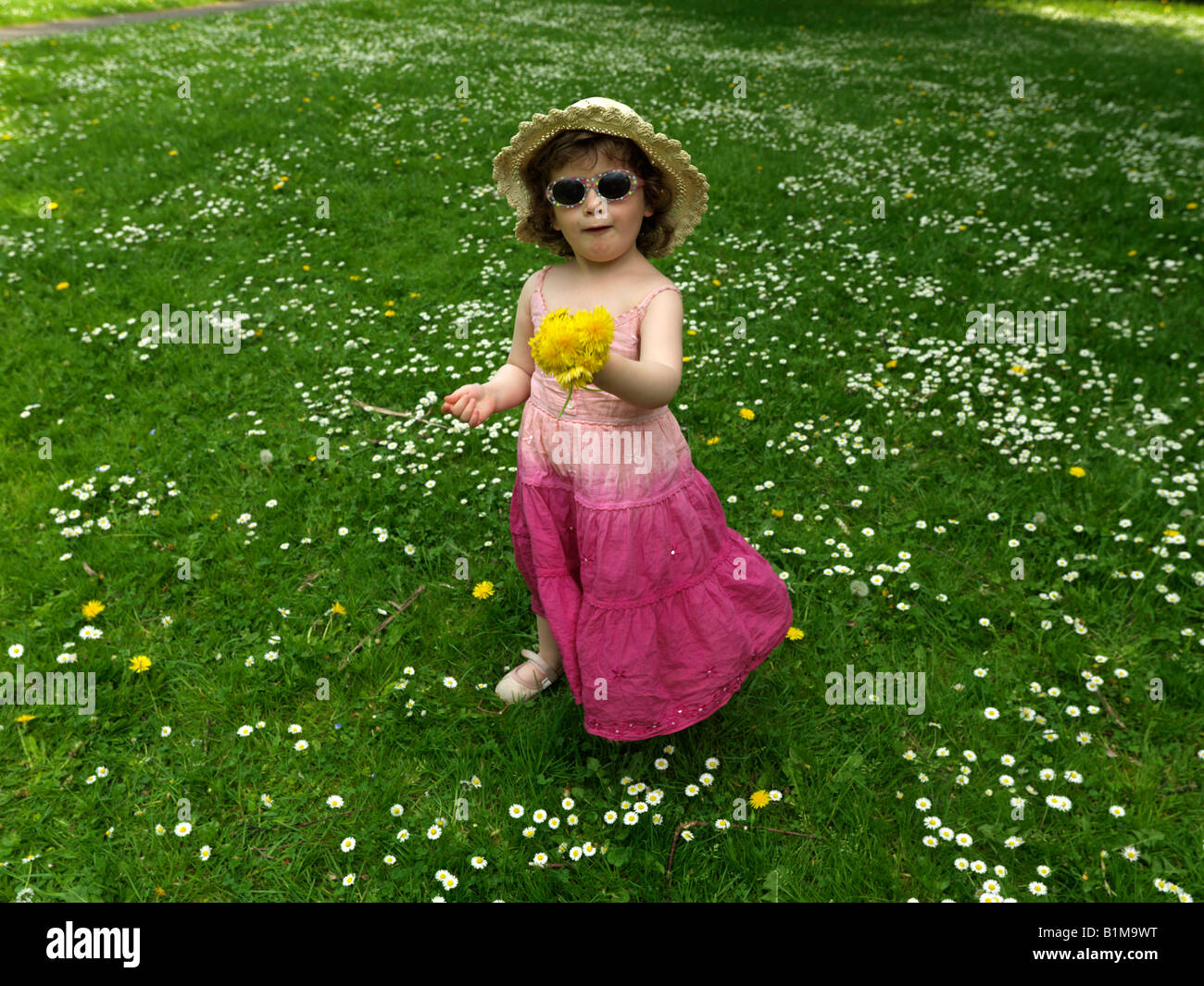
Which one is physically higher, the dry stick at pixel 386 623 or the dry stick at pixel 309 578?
the dry stick at pixel 309 578

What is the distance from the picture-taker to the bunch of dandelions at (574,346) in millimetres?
1971

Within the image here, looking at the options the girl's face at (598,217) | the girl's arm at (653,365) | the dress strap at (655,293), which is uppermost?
the girl's face at (598,217)

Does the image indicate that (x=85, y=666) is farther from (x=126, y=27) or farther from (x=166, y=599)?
(x=126, y=27)

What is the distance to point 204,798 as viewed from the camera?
2939 mm

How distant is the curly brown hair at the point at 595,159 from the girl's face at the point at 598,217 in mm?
29

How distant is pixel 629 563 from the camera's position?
8.50ft

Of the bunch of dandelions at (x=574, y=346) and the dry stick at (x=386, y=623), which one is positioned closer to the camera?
the bunch of dandelions at (x=574, y=346)

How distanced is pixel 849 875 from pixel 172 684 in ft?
9.64

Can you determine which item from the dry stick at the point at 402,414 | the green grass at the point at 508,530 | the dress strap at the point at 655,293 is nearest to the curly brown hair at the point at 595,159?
the dress strap at the point at 655,293

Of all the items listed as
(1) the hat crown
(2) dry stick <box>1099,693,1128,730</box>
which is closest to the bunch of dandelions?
(1) the hat crown

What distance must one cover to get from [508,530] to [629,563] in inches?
70.7

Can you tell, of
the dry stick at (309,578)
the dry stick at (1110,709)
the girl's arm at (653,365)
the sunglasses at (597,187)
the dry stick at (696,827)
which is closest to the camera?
the girl's arm at (653,365)

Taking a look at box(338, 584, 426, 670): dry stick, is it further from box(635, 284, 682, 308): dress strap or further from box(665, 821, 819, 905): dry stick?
box(635, 284, 682, 308): dress strap

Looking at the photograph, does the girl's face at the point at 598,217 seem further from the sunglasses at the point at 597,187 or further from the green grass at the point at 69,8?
the green grass at the point at 69,8
